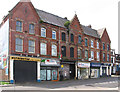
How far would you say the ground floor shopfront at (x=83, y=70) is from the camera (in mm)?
32441

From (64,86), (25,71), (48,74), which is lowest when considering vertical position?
(64,86)

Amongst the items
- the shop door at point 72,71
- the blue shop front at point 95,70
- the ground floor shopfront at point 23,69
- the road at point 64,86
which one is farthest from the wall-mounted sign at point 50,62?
the blue shop front at point 95,70

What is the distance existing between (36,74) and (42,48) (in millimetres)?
4525

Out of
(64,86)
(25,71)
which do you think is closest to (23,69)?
(25,71)

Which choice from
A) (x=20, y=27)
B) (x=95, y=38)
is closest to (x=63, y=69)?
(x=20, y=27)

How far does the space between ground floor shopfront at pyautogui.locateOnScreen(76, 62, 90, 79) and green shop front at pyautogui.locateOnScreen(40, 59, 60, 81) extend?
20.8ft

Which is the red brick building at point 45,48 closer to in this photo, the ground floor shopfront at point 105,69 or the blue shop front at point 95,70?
the blue shop front at point 95,70

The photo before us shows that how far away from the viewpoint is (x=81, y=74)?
3341 centimetres

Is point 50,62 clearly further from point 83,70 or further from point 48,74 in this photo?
point 83,70

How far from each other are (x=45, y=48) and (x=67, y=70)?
7.10 m

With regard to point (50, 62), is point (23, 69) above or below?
below

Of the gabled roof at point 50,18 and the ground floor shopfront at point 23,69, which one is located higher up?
the gabled roof at point 50,18

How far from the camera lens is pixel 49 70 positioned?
26.5 m

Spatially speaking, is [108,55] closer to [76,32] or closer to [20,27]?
[76,32]
